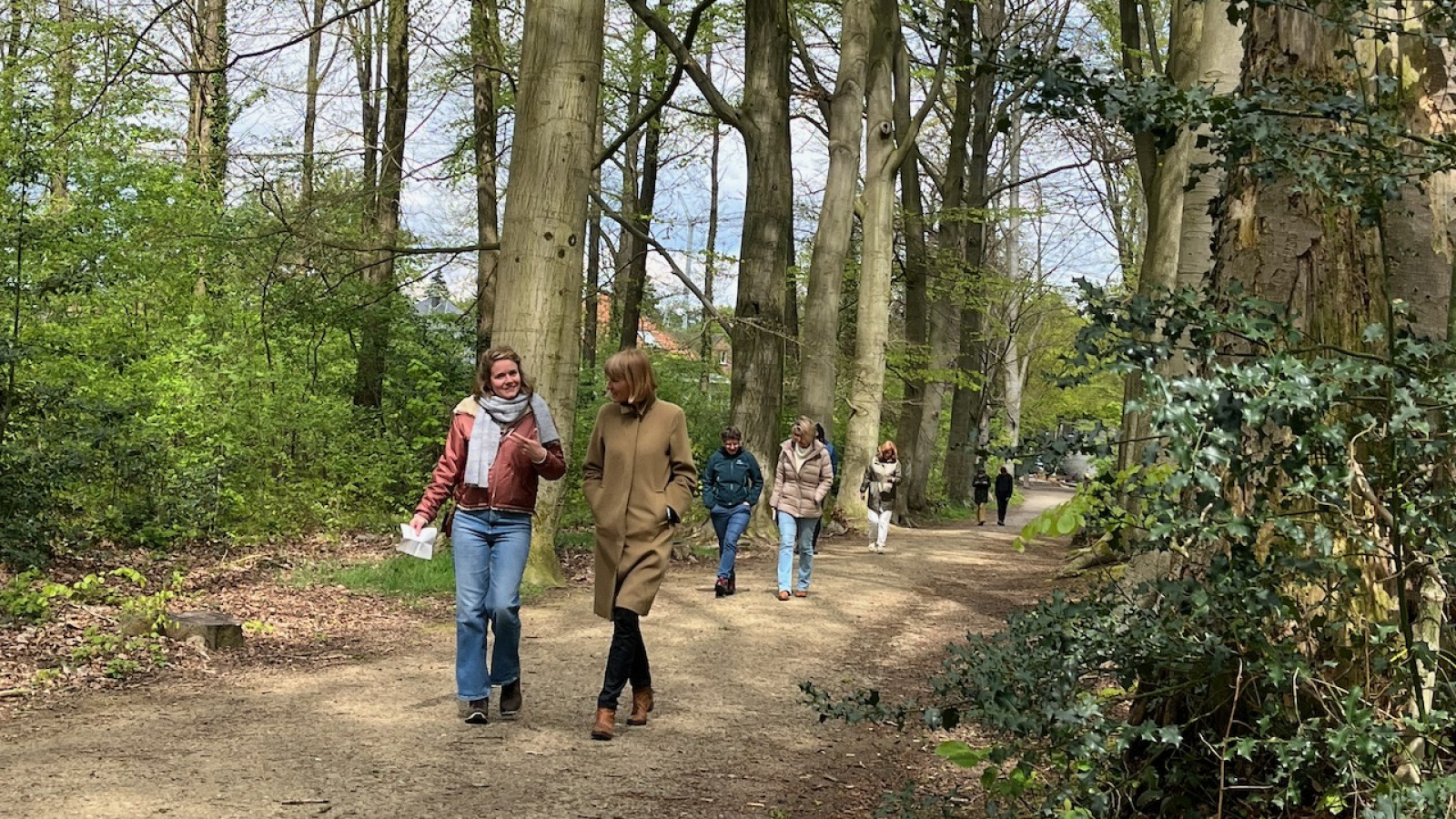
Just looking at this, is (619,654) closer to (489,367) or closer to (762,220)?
(489,367)

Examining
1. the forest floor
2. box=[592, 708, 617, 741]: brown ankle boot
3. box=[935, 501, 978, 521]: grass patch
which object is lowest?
box=[935, 501, 978, 521]: grass patch

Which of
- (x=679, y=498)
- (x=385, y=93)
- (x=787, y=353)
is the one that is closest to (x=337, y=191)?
(x=385, y=93)

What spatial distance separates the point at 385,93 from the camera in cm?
1761

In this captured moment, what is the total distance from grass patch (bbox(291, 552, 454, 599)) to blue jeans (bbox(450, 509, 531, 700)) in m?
4.35

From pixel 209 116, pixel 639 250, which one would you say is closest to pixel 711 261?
pixel 639 250

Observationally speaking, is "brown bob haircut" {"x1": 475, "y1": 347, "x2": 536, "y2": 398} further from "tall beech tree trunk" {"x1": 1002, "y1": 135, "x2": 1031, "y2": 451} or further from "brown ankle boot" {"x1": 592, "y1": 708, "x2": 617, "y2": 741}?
"tall beech tree trunk" {"x1": 1002, "y1": 135, "x2": 1031, "y2": 451}

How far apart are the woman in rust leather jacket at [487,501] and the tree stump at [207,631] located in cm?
261

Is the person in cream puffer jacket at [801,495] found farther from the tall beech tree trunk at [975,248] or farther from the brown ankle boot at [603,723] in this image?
the tall beech tree trunk at [975,248]

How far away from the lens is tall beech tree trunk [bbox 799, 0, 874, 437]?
16.9 metres

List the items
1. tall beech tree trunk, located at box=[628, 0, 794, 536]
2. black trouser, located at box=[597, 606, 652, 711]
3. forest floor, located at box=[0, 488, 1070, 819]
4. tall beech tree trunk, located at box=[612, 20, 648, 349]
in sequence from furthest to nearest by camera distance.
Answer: tall beech tree trunk, located at box=[612, 20, 648, 349]
tall beech tree trunk, located at box=[628, 0, 794, 536]
black trouser, located at box=[597, 606, 652, 711]
forest floor, located at box=[0, 488, 1070, 819]

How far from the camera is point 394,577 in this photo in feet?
33.5

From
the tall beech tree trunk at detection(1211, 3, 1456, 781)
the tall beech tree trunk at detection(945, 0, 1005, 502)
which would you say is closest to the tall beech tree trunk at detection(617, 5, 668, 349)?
the tall beech tree trunk at detection(945, 0, 1005, 502)

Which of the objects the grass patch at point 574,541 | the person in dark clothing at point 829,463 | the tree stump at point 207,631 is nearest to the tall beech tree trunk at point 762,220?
the person in dark clothing at point 829,463

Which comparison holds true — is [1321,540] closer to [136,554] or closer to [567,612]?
[567,612]
